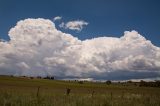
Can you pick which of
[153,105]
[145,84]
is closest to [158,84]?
[145,84]

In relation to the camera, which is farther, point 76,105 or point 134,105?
point 134,105

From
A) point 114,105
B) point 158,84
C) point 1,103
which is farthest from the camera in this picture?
point 158,84

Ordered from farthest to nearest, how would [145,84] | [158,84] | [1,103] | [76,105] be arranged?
Answer: 1. [145,84]
2. [158,84]
3. [76,105]
4. [1,103]

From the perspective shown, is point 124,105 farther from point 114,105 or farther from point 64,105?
point 64,105

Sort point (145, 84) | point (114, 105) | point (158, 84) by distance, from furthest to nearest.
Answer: point (145, 84) → point (158, 84) → point (114, 105)

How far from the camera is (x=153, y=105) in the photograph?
953 inches

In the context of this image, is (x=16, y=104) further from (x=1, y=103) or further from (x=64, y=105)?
(x=64, y=105)

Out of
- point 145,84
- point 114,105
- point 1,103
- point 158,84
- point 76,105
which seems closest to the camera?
point 1,103

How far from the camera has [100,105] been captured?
72.9 ft

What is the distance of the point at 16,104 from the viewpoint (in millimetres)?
19750

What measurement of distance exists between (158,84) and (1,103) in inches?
6918

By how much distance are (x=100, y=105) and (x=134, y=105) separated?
3.01 metres

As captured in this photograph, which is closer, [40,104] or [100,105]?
[40,104]

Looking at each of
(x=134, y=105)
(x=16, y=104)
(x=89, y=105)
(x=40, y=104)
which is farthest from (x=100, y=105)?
(x=16, y=104)
